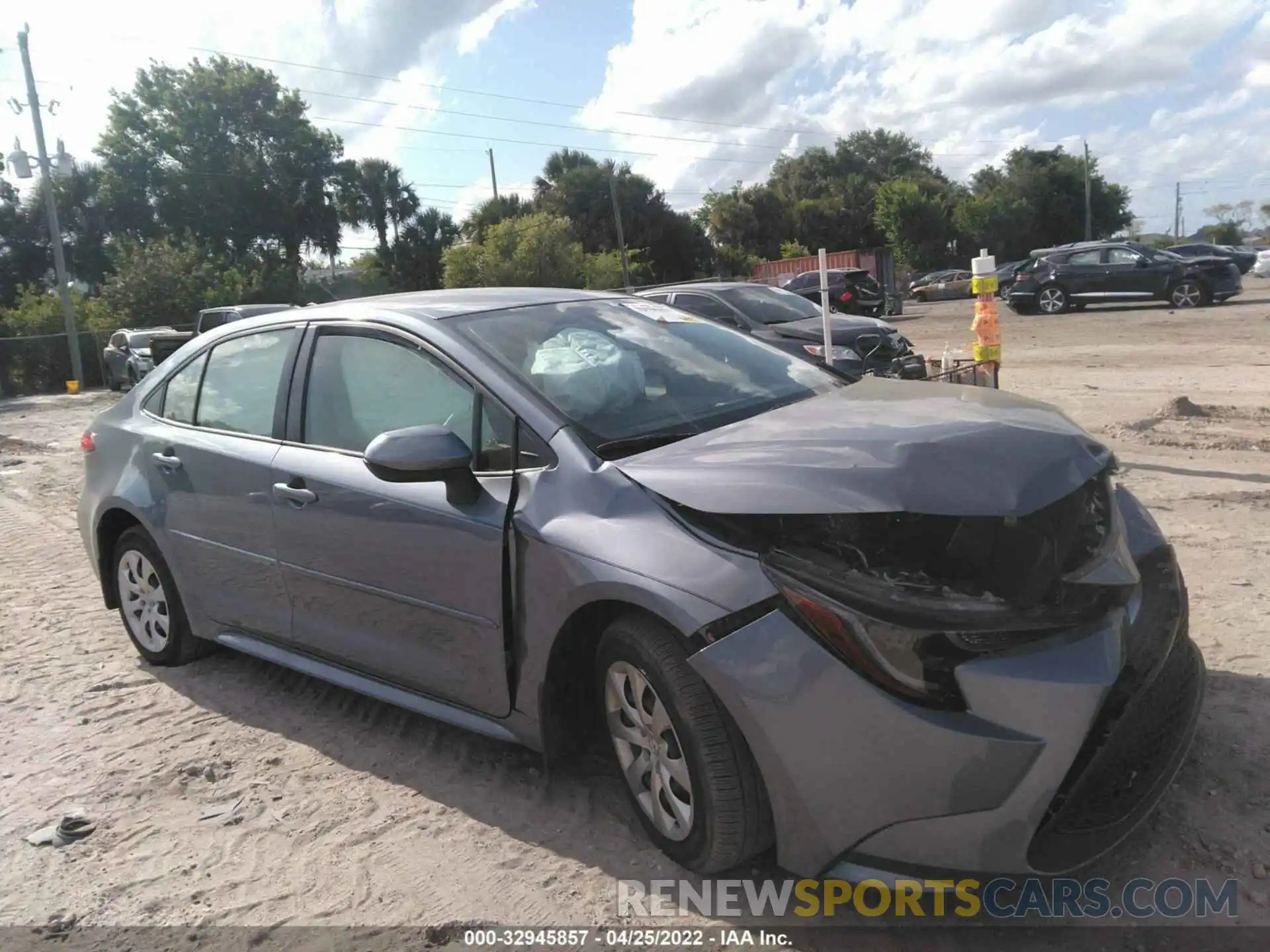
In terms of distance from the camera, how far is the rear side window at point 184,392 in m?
4.52

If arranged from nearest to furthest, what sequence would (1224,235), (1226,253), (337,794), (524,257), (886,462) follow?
(886,462) < (337,794) < (1226,253) < (524,257) < (1224,235)

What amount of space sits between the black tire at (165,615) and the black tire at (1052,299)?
22.7 m

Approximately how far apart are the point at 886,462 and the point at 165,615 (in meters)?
3.56

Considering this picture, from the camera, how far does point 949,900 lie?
2.58 meters

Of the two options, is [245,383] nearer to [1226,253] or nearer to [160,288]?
[160,288]

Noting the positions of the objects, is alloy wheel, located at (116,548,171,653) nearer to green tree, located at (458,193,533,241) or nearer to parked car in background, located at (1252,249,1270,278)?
parked car in background, located at (1252,249,1270,278)

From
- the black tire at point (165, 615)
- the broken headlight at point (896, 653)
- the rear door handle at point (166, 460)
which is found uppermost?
the rear door handle at point (166, 460)

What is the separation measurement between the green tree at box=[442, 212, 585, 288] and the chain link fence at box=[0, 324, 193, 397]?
1217 cm

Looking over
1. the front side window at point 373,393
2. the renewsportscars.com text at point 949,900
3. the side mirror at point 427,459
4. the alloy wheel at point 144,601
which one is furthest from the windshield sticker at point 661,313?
the alloy wheel at point 144,601

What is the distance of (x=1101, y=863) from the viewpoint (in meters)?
2.68

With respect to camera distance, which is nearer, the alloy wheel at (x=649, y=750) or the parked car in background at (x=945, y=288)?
the alloy wheel at (x=649, y=750)

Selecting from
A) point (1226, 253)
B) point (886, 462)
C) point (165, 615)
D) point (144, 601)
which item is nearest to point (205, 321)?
point (144, 601)

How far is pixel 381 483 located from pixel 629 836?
1415 mm

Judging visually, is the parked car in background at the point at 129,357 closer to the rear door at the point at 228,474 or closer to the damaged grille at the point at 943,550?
the rear door at the point at 228,474
